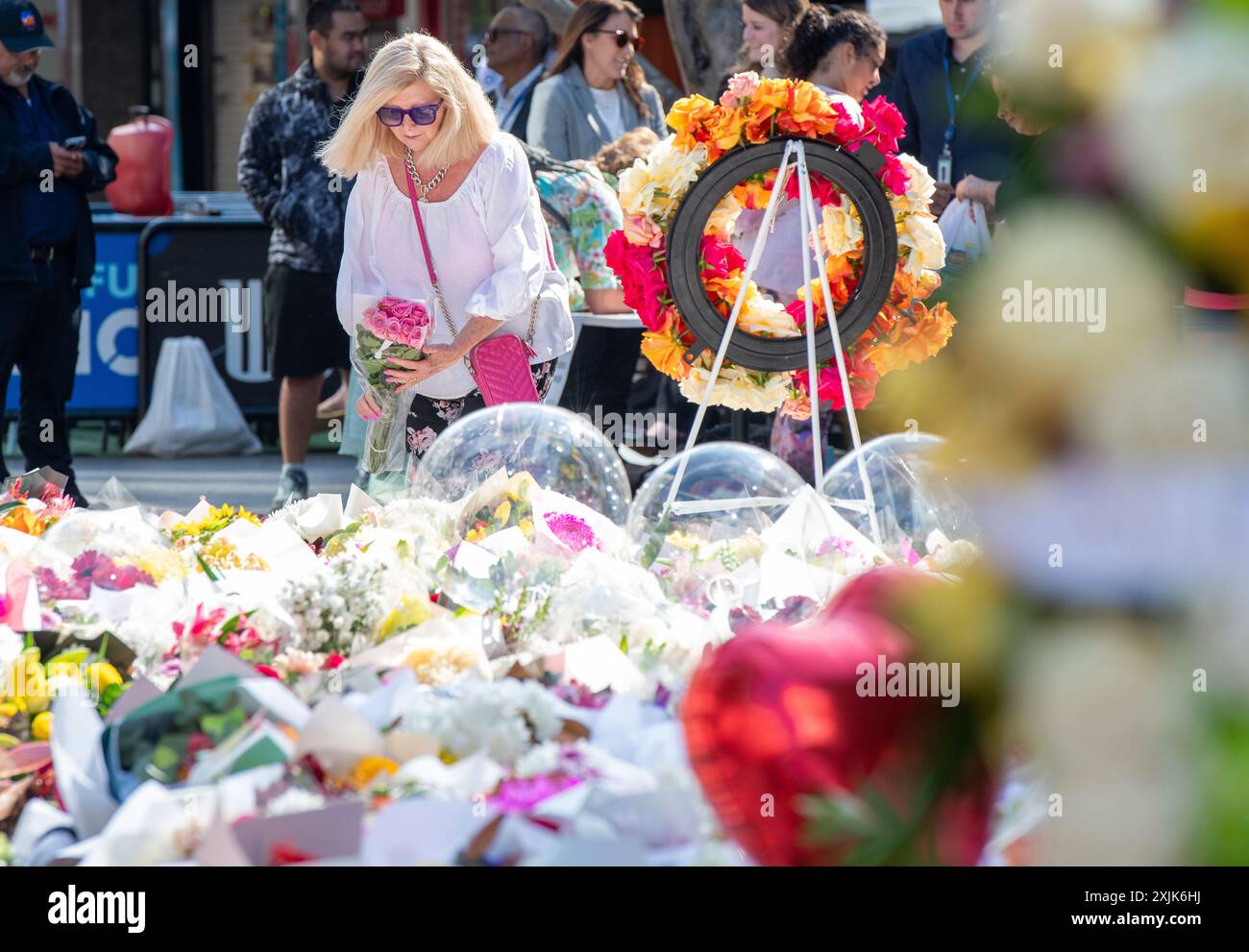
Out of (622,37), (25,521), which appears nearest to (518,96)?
(622,37)

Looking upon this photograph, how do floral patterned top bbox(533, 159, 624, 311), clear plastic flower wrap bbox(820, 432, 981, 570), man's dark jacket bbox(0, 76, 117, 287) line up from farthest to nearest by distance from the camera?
man's dark jacket bbox(0, 76, 117, 287)
floral patterned top bbox(533, 159, 624, 311)
clear plastic flower wrap bbox(820, 432, 981, 570)

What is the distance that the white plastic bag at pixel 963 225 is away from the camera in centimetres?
511

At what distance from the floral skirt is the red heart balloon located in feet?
9.94

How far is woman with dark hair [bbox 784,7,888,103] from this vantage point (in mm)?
5258

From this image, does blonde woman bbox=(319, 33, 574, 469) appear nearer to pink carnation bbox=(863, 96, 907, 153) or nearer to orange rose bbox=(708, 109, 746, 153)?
orange rose bbox=(708, 109, 746, 153)

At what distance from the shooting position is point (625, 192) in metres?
4.21

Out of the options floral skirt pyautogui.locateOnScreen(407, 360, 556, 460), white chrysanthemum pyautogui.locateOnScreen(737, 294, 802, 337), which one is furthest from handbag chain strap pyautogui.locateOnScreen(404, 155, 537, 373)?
white chrysanthemum pyautogui.locateOnScreen(737, 294, 802, 337)

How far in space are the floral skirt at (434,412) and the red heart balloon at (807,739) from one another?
119 inches

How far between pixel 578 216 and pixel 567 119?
0.70 meters

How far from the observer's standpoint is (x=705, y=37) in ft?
26.6

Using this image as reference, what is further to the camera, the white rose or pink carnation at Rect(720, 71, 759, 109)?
the white rose

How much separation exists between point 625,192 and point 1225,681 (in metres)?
3.51
